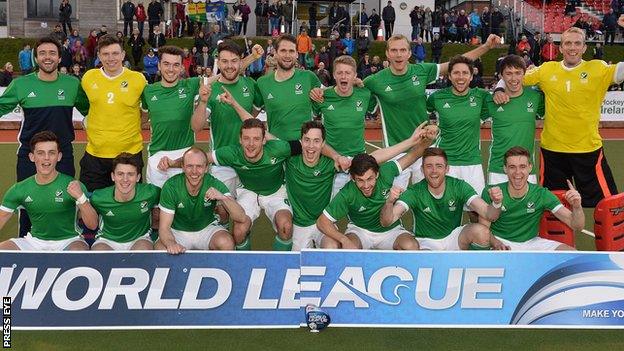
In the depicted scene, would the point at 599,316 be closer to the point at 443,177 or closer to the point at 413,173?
the point at 443,177

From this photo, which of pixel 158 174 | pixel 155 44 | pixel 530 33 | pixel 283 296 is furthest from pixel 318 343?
pixel 530 33

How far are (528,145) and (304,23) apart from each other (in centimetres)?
2203

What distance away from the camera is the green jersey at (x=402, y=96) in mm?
8039

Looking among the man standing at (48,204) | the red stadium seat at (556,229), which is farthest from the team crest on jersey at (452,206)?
the man standing at (48,204)

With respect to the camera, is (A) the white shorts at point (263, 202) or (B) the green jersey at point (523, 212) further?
(A) the white shorts at point (263, 202)

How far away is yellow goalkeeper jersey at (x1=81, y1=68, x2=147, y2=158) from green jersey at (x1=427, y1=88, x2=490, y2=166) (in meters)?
2.86

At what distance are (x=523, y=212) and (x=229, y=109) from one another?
2943 mm

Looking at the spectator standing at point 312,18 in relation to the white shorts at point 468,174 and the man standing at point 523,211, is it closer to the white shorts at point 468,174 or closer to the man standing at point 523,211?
the white shorts at point 468,174

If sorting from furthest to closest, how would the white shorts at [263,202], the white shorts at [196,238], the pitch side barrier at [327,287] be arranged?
the white shorts at [263,202] < the white shorts at [196,238] < the pitch side barrier at [327,287]

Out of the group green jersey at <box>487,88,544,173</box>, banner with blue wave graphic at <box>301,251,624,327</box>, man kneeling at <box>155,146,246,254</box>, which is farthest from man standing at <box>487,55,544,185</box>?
man kneeling at <box>155,146,246,254</box>

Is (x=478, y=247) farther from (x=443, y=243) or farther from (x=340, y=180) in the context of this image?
(x=340, y=180)

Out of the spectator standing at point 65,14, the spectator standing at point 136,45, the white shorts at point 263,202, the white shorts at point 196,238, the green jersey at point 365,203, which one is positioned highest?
the spectator standing at point 65,14

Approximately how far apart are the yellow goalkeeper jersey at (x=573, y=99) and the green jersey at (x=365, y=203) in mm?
1794

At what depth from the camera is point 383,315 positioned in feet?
18.4
